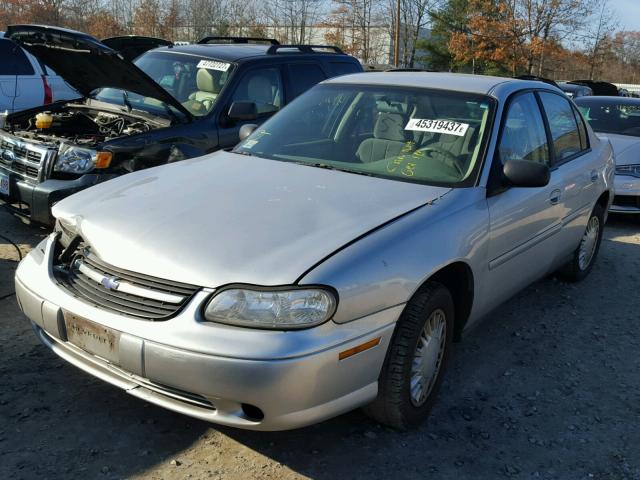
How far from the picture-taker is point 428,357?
3164mm

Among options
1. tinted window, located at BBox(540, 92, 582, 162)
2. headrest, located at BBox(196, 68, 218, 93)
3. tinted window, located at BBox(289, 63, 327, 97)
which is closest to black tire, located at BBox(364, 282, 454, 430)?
tinted window, located at BBox(540, 92, 582, 162)

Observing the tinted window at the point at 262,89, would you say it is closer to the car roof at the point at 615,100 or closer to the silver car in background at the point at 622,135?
the silver car in background at the point at 622,135

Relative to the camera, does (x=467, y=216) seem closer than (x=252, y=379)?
No

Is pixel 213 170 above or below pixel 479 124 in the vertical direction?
below

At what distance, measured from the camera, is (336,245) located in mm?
2719

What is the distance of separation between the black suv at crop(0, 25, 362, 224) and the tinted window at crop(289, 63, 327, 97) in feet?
0.04

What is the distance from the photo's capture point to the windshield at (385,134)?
3.68 metres

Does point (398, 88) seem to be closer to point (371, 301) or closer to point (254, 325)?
point (371, 301)

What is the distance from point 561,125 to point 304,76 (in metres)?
3.01

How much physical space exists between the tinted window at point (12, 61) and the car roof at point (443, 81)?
263 inches

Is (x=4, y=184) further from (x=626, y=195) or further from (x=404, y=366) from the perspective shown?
(x=626, y=195)

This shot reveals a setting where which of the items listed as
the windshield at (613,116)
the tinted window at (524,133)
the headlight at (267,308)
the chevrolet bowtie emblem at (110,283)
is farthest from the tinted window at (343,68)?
the headlight at (267,308)

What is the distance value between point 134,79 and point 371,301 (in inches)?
139

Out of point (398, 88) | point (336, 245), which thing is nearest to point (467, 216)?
point (336, 245)
